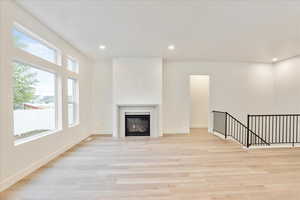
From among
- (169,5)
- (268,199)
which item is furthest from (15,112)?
(268,199)

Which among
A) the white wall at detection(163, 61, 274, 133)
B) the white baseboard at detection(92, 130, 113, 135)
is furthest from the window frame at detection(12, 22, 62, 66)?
the white wall at detection(163, 61, 274, 133)

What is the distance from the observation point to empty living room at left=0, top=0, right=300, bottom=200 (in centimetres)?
257

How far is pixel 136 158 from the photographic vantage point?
3809 millimetres

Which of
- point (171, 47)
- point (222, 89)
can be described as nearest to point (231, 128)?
point (222, 89)

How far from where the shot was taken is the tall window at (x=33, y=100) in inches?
115

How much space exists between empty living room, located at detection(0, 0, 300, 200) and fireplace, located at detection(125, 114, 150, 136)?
4 cm

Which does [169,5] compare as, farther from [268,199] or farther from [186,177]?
[268,199]

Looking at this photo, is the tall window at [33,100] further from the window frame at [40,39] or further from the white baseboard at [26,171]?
the white baseboard at [26,171]

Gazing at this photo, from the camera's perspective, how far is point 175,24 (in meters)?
3.38

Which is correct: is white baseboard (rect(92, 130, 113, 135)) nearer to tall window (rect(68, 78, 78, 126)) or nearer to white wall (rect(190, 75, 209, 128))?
tall window (rect(68, 78, 78, 126))

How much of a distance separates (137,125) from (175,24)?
12.7 feet

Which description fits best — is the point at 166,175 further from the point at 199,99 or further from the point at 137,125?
the point at 199,99

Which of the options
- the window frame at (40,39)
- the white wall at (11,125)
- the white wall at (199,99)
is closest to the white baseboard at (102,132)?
the white wall at (11,125)

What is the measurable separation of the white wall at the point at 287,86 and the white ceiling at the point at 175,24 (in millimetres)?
1080
